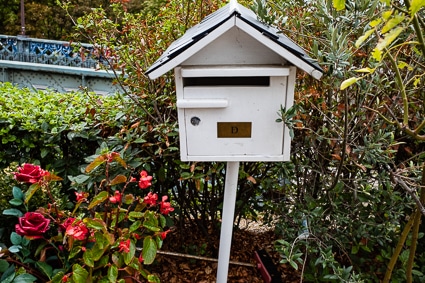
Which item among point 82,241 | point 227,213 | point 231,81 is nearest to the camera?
point 231,81

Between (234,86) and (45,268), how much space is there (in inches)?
49.5

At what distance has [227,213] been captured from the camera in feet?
7.32

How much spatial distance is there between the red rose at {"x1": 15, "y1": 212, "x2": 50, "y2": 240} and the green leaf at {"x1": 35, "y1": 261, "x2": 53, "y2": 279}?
0.55 ft

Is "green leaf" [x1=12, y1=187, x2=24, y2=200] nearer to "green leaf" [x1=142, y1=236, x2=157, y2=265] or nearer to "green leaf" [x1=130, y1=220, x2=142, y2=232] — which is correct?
"green leaf" [x1=130, y1=220, x2=142, y2=232]

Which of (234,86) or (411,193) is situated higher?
(234,86)

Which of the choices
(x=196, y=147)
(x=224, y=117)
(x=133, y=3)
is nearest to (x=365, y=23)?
(x=224, y=117)

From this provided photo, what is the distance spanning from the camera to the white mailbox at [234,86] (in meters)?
1.73

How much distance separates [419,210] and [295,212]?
708 mm

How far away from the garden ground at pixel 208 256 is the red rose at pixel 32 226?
1069mm

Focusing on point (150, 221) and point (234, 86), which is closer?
point (234, 86)

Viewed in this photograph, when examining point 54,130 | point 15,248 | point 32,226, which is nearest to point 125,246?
point 32,226

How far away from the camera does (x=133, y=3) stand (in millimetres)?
17344

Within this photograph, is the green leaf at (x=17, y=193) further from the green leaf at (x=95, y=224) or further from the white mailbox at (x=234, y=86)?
the white mailbox at (x=234, y=86)

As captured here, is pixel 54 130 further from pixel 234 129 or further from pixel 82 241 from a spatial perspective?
pixel 234 129
